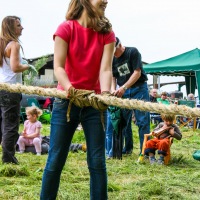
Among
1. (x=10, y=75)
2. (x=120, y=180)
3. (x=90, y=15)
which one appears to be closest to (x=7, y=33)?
(x=10, y=75)

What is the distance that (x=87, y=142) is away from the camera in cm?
258

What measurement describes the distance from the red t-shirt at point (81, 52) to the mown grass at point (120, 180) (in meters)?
1.14

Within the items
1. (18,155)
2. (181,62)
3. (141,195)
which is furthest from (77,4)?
(181,62)

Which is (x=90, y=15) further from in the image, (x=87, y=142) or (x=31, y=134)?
(x=31, y=134)

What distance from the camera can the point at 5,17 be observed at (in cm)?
459

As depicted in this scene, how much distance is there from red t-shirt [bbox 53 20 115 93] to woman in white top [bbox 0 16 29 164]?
1.97 metres

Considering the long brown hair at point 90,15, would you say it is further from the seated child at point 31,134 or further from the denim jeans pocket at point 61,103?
the seated child at point 31,134

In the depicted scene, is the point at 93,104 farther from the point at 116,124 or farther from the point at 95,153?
the point at 116,124

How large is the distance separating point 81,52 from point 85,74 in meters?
0.13

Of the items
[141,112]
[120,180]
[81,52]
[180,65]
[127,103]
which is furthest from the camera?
[180,65]

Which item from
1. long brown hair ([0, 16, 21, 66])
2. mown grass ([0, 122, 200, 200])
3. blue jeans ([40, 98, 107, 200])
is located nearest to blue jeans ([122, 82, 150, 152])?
mown grass ([0, 122, 200, 200])

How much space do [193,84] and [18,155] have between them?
12.7 m

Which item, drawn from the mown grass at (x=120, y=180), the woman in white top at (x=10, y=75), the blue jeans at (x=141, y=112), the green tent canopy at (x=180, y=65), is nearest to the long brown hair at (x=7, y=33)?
the woman in white top at (x=10, y=75)

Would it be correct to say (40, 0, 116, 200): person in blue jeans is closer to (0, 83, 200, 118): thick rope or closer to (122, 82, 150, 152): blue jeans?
(0, 83, 200, 118): thick rope
